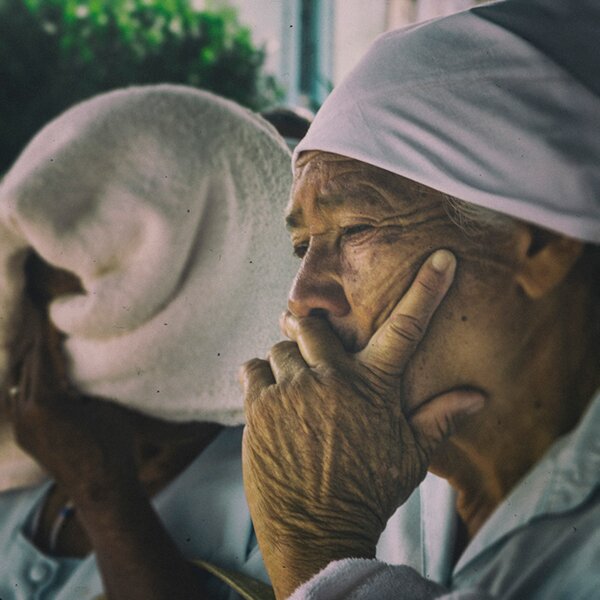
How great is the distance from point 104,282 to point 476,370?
2.25 ft

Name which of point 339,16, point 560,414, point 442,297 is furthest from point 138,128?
point 560,414

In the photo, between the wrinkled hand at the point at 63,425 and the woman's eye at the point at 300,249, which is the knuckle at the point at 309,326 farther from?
the wrinkled hand at the point at 63,425

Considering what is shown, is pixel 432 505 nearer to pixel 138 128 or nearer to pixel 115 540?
pixel 115 540

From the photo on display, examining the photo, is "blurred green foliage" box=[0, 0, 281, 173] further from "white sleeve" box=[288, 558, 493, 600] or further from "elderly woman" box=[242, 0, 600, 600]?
"white sleeve" box=[288, 558, 493, 600]

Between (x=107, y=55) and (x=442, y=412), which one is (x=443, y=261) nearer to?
(x=442, y=412)

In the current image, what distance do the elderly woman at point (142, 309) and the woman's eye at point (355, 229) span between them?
0.25m

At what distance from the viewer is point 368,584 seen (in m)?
0.71

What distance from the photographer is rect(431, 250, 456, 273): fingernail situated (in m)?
0.78

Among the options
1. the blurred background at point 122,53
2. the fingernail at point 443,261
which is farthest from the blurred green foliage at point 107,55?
the fingernail at point 443,261

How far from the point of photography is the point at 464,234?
77 centimetres

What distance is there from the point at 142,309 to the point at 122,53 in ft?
2.73

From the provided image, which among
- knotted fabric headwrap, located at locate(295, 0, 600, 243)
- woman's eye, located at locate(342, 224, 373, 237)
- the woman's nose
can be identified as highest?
knotted fabric headwrap, located at locate(295, 0, 600, 243)

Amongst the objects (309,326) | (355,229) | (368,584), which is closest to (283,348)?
(309,326)

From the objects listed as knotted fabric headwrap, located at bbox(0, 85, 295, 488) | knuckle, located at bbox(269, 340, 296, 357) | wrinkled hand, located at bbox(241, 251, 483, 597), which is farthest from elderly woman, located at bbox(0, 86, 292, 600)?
wrinkled hand, located at bbox(241, 251, 483, 597)
